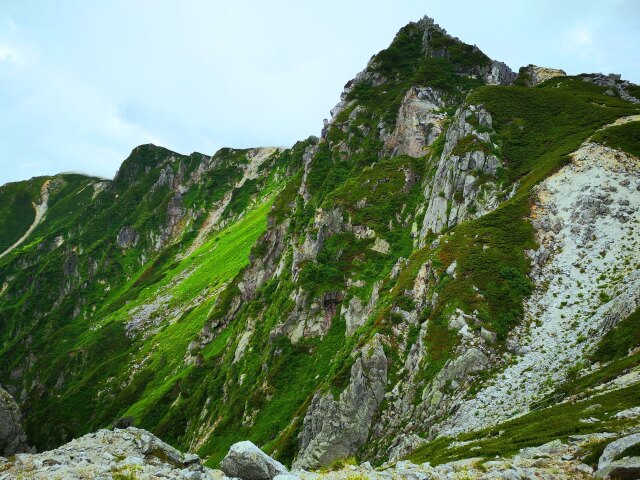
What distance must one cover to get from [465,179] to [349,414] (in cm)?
4042

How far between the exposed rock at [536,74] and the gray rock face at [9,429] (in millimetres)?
138537

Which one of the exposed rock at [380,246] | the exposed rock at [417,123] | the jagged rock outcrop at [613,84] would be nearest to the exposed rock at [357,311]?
the exposed rock at [380,246]

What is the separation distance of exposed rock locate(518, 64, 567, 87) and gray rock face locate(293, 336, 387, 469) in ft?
344

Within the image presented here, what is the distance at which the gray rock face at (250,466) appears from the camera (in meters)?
18.0

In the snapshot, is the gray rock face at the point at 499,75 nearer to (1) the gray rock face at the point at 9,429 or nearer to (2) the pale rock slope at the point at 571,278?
(2) the pale rock slope at the point at 571,278

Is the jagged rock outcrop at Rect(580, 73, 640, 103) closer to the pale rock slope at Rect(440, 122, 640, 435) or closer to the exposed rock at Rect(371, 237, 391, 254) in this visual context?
the pale rock slope at Rect(440, 122, 640, 435)

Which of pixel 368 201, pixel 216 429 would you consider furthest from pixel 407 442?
pixel 368 201

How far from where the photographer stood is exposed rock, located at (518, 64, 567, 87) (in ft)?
399

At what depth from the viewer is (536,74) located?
412 ft

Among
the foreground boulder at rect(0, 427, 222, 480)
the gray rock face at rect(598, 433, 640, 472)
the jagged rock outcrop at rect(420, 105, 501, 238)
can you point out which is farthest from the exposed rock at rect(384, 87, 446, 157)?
the gray rock face at rect(598, 433, 640, 472)

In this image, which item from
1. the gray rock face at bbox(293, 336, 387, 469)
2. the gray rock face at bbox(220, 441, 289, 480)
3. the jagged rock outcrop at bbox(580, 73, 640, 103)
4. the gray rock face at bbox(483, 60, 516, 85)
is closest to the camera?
the gray rock face at bbox(220, 441, 289, 480)

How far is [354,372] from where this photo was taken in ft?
152

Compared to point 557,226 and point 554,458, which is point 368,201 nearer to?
point 557,226

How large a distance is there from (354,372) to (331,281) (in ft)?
93.5
